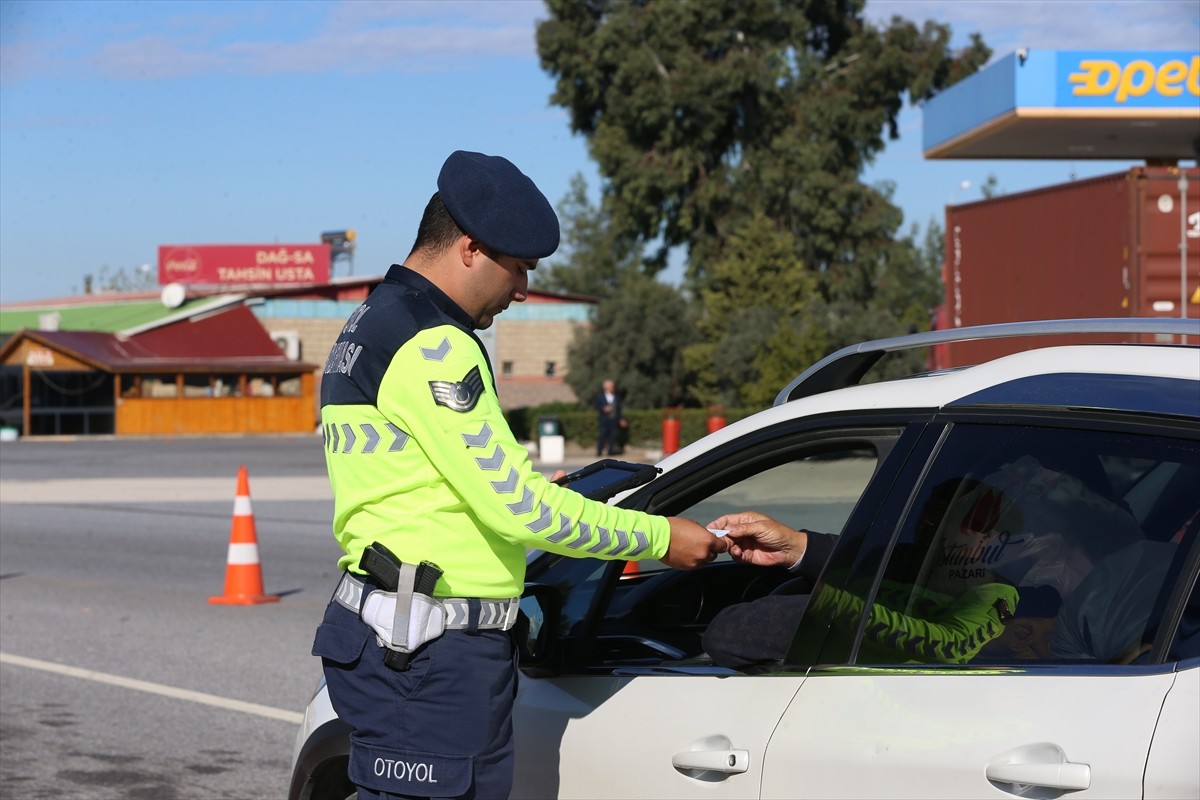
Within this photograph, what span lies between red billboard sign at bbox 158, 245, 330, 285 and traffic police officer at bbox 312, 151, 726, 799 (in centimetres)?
6896

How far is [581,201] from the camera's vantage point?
122375 millimetres

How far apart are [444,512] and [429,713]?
362 mm

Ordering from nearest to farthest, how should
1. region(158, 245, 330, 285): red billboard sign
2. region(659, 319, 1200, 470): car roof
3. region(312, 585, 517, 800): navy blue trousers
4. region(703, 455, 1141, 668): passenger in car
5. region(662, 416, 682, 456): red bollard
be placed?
1. region(659, 319, 1200, 470): car roof
2. region(703, 455, 1141, 668): passenger in car
3. region(312, 585, 517, 800): navy blue trousers
4. region(662, 416, 682, 456): red bollard
5. region(158, 245, 330, 285): red billboard sign

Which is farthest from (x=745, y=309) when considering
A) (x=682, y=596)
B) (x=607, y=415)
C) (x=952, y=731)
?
(x=952, y=731)

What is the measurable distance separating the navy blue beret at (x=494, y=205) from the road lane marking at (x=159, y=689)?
4.69 m

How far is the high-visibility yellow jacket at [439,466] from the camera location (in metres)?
2.67

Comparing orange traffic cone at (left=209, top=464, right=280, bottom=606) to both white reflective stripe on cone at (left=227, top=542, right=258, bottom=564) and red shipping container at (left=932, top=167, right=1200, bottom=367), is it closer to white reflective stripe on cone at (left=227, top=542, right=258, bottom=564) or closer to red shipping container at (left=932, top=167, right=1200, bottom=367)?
white reflective stripe on cone at (left=227, top=542, right=258, bottom=564)

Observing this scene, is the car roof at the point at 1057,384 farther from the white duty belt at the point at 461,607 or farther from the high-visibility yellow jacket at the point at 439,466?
the white duty belt at the point at 461,607

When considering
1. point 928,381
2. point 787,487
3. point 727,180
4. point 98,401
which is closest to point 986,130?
point 787,487

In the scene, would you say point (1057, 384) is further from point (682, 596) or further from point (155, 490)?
point (155, 490)

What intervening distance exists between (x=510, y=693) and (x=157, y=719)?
4.68 m

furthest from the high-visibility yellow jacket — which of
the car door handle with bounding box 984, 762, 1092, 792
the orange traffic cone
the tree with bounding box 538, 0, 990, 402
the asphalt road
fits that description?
the tree with bounding box 538, 0, 990, 402

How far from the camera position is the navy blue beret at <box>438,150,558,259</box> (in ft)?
9.06

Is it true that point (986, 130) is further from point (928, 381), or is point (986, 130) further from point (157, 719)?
point (928, 381)
